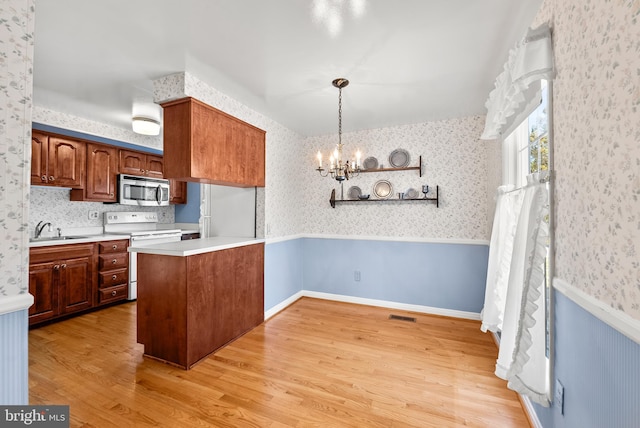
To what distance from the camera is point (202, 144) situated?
249 cm

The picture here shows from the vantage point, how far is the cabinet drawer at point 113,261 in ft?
11.8

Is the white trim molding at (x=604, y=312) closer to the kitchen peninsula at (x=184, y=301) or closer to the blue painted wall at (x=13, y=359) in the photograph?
the blue painted wall at (x=13, y=359)

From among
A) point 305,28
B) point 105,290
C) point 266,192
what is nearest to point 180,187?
point 105,290

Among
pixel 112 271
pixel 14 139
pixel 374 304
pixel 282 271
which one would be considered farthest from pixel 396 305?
pixel 112 271

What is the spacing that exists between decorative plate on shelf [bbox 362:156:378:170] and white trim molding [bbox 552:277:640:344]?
2762 mm

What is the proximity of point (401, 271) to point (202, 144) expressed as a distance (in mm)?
2875

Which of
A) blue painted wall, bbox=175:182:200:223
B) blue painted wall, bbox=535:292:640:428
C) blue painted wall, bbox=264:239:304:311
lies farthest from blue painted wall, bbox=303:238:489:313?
blue painted wall, bbox=175:182:200:223

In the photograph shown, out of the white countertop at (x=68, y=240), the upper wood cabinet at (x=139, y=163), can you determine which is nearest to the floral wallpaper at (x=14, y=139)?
the white countertop at (x=68, y=240)

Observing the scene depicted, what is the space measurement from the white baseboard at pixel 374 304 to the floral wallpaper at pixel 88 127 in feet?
11.1

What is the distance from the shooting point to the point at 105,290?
362 cm

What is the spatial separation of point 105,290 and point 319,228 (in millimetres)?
3008

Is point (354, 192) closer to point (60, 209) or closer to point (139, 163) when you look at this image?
point (139, 163)

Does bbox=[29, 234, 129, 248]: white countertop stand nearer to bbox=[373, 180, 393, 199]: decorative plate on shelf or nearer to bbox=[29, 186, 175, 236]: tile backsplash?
bbox=[29, 186, 175, 236]: tile backsplash

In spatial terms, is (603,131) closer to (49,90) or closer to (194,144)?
(194,144)
